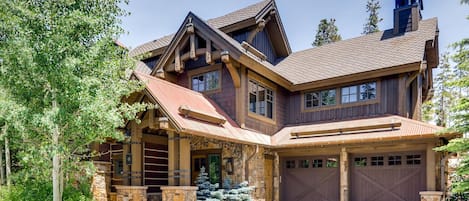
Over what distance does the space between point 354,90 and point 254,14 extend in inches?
179

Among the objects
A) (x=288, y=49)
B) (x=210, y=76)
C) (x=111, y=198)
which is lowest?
(x=111, y=198)

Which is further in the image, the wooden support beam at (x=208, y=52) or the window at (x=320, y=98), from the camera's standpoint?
the window at (x=320, y=98)

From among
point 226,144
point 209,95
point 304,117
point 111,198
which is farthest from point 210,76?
point 111,198

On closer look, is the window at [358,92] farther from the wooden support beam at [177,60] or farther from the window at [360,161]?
the wooden support beam at [177,60]

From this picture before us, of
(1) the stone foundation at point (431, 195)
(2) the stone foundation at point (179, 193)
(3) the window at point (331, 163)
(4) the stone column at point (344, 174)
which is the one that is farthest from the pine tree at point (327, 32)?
(2) the stone foundation at point (179, 193)

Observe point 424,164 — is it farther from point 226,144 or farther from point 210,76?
point 210,76

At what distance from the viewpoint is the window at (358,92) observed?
12.5 metres

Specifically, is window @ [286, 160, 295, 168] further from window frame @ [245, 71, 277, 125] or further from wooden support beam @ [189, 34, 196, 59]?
wooden support beam @ [189, 34, 196, 59]

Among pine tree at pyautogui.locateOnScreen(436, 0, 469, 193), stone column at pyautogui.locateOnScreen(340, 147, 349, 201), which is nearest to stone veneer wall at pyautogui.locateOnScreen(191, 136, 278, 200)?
stone column at pyautogui.locateOnScreen(340, 147, 349, 201)

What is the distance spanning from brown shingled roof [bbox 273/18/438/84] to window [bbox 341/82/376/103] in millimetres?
562

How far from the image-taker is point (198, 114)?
30.4 feet

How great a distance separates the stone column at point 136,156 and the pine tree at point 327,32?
2101cm

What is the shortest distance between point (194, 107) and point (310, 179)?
488cm

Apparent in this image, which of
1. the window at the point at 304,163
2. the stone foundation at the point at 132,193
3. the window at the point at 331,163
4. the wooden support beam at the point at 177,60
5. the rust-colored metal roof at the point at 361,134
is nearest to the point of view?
the stone foundation at the point at 132,193
